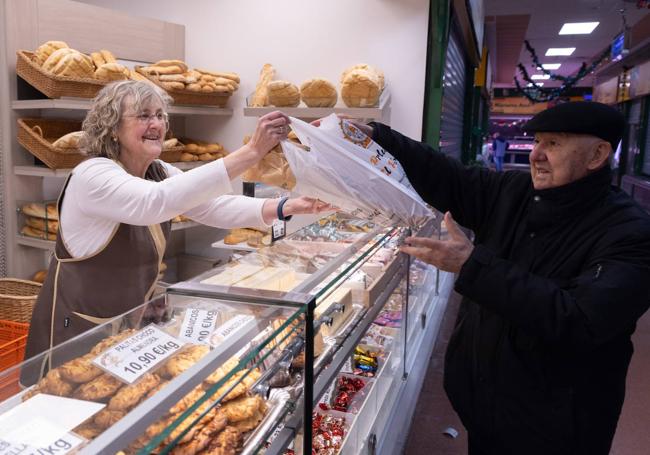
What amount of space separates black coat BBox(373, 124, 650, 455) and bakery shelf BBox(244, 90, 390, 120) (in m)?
1.41

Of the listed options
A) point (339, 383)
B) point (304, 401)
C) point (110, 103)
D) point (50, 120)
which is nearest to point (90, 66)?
point (50, 120)

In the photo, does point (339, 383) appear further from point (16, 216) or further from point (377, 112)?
point (16, 216)

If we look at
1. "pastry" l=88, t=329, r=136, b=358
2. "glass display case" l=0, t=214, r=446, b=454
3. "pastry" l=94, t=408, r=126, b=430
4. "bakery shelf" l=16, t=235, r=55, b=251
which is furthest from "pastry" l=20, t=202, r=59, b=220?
"pastry" l=94, t=408, r=126, b=430

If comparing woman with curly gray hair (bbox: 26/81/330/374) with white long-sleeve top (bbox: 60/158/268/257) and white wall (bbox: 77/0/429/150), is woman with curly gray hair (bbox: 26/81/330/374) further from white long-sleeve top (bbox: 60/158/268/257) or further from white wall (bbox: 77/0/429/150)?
white wall (bbox: 77/0/429/150)

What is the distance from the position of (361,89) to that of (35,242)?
2.31 metres

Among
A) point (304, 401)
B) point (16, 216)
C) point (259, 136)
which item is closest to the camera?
point (304, 401)

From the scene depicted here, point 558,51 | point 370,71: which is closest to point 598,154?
point 370,71

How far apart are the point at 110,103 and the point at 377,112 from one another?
1767 mm

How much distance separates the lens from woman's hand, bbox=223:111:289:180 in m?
1.67

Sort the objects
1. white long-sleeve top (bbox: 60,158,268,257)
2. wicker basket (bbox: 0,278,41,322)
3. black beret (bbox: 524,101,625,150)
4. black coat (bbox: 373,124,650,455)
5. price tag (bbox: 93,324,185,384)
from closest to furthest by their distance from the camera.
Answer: price tag (bbox: 93,324,185,384) < black coat (bbox: 373,124,650,455) < black beret (bbox: 524,101,625,150) < white long-sleeve top (bbox: 60,158,268,257) < wicker basket (bbox: 0,278,41,322)

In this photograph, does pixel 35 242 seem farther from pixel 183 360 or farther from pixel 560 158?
pixel 560 158

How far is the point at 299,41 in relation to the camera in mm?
4035

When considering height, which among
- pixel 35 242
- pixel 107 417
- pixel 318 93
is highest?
pixel 318 93

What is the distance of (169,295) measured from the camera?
1.43 m
